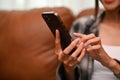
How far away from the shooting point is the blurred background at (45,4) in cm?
156

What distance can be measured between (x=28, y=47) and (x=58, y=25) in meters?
0.56

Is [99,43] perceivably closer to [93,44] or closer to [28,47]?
[93,44]

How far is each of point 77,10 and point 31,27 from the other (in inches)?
13.4

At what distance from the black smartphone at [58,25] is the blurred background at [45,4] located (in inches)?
27.6

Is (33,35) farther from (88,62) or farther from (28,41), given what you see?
(88,62)

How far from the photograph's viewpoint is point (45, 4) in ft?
5.39

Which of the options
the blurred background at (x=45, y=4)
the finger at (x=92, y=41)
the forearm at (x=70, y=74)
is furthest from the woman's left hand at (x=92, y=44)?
the blurred background at (x=45, y=4)

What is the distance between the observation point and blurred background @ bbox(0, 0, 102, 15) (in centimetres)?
156

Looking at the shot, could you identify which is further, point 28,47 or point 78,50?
point 28,47

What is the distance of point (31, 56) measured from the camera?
1.36 m

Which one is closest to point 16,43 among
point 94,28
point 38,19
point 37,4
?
point 38,19

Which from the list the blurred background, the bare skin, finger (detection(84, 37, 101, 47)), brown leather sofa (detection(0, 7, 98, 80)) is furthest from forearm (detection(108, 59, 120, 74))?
the blurred background

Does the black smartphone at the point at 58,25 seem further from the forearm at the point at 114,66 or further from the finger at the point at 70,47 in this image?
the forearm at the point at 114,66

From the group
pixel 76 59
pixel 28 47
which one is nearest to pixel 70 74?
pixel 76 59
